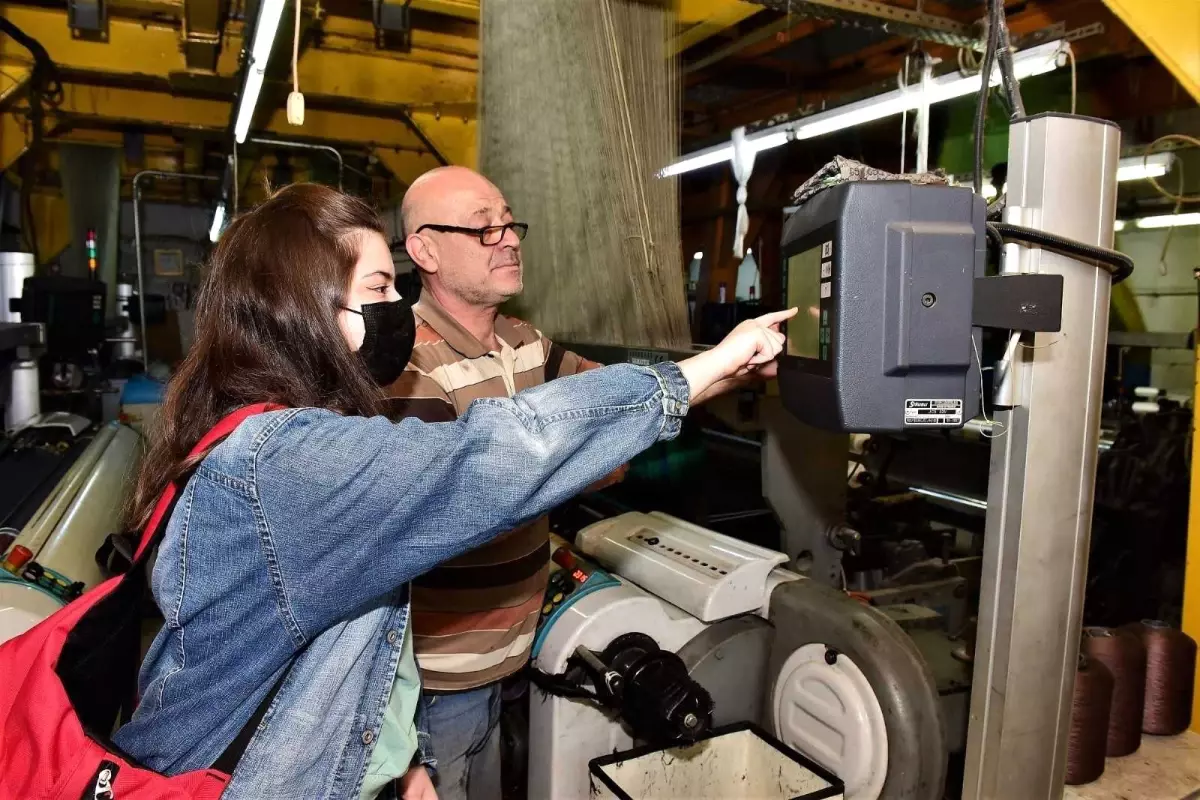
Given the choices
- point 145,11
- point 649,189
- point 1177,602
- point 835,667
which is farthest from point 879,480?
point 145,11

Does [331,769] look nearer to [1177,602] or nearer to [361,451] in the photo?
[361,451]

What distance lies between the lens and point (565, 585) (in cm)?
183

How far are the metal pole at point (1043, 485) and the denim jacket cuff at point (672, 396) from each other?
52 centimetres

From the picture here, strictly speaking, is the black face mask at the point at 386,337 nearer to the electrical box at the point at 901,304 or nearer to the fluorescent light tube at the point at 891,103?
the electrical box at the point at 901,304

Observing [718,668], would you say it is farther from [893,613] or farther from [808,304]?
[808,304]

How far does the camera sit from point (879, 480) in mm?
3152

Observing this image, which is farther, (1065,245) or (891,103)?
(891,103)

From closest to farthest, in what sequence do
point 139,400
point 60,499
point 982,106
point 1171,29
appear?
point 982,106, point 1171,29, point 60,499, point 139,400

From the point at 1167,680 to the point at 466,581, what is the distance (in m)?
1.49

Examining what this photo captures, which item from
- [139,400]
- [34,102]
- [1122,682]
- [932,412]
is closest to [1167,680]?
[1122,682]

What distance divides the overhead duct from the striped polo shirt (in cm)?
78

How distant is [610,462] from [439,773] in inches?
39.0

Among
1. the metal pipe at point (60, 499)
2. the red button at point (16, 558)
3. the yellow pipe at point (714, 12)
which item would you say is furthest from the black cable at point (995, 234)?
the metal pipe at point (60, 499)

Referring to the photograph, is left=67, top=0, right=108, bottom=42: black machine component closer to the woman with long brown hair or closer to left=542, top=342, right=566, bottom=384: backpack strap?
left=542, top=342, right=566, bottom=384: backpack strap
